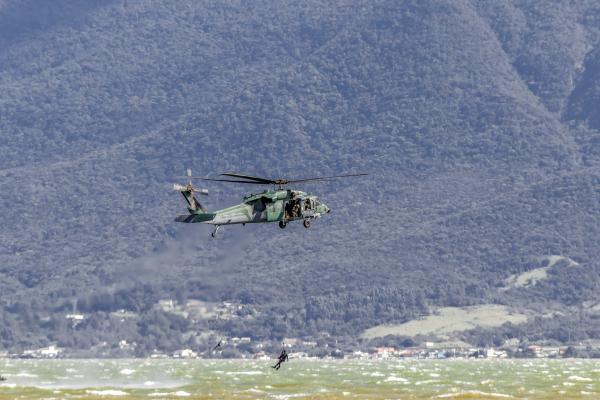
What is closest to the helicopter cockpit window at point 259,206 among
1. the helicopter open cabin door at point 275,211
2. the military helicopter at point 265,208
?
the military helicopter at point 265,208

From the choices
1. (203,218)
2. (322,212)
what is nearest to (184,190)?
(203,218)

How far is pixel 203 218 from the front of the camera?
445 ft

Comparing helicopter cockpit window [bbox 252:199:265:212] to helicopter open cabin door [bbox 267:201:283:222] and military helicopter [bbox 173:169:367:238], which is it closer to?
military helicopter [bbox 173:169:367:238]

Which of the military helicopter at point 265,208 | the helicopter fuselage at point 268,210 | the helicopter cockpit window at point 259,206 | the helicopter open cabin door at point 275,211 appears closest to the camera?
the military helicopter at point 265,208

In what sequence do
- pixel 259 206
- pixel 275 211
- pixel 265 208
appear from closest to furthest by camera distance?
pixel 265 208 → pixel 259 206 → pixel 275 211

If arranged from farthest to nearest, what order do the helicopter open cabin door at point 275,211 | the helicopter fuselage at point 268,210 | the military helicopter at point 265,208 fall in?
the helicopter open cabin door at point 275,211 → the helicopter fuselage at point 268,210 → the military helicopter at point 265,208

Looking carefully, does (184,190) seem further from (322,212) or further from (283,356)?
(283,356)

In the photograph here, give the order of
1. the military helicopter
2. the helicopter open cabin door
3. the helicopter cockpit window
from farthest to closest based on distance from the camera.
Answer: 1. the helicopter cockpit window
2. the helicopter open cabin door
3. the military helicopter

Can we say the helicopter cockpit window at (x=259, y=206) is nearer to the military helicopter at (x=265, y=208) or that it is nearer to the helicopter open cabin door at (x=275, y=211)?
the military helicopter at (x=265, y=208)

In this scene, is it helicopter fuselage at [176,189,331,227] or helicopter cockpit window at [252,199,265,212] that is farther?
helicopter cockpit window at [252,199,265,212]

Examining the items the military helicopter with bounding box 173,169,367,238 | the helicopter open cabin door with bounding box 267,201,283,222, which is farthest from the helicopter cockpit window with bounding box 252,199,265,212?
the helicopter open cabin door with bounding box 267,201,283,222

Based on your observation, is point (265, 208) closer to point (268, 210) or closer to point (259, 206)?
point (268, 210)

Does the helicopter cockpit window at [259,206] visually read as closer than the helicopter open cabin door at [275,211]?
No

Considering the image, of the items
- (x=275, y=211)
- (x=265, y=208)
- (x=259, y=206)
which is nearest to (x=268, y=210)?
(x=265, y=208)
